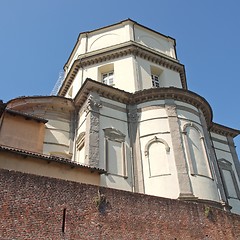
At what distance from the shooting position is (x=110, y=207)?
11531mm

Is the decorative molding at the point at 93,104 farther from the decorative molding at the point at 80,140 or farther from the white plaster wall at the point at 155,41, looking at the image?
the white plaster wall at the point at 155,41

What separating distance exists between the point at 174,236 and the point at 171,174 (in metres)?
6.41

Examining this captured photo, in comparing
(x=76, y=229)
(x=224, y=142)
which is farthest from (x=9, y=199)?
(x=224, y=142)

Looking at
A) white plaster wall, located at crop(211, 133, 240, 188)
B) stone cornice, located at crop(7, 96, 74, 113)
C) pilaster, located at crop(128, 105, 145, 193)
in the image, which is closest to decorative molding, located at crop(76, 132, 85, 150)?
stone cornice, located at crop(7, 96, 74, 113)

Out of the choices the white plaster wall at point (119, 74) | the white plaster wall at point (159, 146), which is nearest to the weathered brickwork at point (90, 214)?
the white plaster wall at point (159, 146)

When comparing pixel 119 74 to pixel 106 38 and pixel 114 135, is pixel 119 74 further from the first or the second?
pixel 114 135

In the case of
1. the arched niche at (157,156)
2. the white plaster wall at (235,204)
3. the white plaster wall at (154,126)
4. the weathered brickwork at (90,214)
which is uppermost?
the white plaster wall at (154,126)

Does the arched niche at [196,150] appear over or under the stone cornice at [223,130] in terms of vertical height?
→ under

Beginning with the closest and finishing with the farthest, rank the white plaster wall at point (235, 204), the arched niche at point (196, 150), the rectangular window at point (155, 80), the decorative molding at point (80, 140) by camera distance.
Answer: the arched niche at point (196, 150) < the decorative molding at point (80, 140) < the white plaster wall at point (235, 204) < the rectangular window at point (155, 80)

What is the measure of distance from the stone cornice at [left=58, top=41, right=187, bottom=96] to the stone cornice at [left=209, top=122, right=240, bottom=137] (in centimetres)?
600

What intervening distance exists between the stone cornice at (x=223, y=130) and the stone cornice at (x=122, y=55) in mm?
6003

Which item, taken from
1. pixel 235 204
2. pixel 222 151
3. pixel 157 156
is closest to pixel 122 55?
pixel 157 156

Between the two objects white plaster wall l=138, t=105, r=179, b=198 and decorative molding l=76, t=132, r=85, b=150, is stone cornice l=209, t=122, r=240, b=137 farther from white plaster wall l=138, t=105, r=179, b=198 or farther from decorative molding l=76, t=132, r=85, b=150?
decorative molding l=76, t=132, r=85, b=150

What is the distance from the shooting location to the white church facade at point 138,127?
60.4 ft
